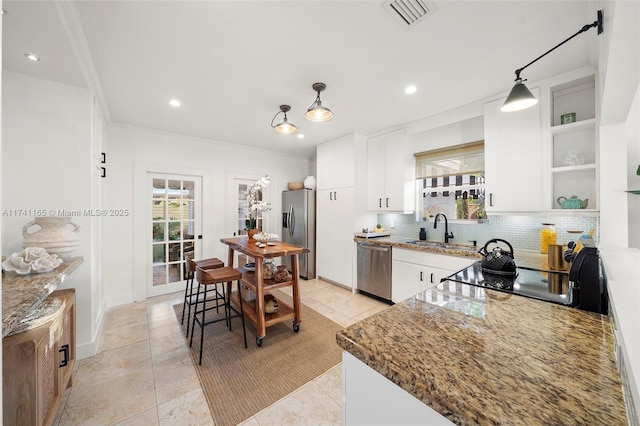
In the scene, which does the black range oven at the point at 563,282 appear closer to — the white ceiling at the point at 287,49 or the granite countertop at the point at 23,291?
the white ceiling at the point at 287,49

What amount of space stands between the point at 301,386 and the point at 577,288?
182cm

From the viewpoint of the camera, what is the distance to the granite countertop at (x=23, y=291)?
1100 millimetres

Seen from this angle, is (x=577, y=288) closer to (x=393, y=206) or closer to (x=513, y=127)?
(x=513, y=127)

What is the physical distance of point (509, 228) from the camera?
2.83 meters

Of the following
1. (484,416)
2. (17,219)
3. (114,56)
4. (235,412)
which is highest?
(114,56)

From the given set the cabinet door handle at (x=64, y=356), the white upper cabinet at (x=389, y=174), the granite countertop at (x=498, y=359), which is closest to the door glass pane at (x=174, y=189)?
the cabinet door handle at (x=64, y=356)

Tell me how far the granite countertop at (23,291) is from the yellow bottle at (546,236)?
12.0ft

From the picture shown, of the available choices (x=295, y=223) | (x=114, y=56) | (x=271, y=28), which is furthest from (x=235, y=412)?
(x=295, y=223)

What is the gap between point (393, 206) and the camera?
3660 mm

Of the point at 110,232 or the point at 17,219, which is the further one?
the point at 110,232

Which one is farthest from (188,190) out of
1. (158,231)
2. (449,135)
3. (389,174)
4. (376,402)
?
(376,402)

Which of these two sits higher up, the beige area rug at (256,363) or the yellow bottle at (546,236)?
the yellow bottle at (546,236)

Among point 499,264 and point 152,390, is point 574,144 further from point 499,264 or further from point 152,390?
point 152,390

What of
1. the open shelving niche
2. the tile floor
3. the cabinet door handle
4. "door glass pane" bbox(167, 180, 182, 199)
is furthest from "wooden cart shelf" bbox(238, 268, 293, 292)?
the open shelving niche
